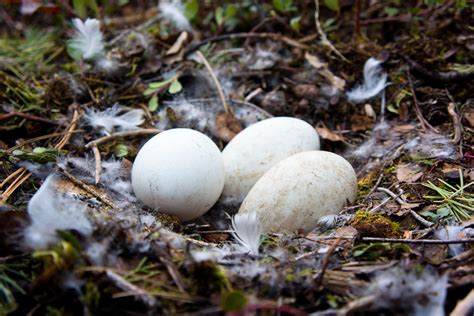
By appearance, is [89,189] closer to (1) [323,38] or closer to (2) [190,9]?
(2) [190,9]

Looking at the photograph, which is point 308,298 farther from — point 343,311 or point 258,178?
point 258,178

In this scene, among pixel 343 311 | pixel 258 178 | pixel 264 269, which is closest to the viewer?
pixel 343 311

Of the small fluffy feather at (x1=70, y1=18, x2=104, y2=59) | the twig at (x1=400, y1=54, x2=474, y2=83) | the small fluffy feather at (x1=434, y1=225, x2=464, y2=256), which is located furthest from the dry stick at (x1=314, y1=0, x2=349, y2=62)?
the small fluffy feather at (x1=434, y1=225, x2=464, y2=256)

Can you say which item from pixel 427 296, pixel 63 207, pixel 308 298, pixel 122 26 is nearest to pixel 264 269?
pixel 308 298

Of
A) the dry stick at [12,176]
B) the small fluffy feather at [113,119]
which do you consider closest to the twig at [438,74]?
the small fluffy feather at [113,119]

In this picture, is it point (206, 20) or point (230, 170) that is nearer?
point (230, 170)

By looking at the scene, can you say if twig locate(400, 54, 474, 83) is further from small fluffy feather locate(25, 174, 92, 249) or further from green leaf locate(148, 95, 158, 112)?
small fluffy feather locate(25, 174, 92, 249)

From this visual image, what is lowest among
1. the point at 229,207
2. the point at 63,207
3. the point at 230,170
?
the point at 229,207
